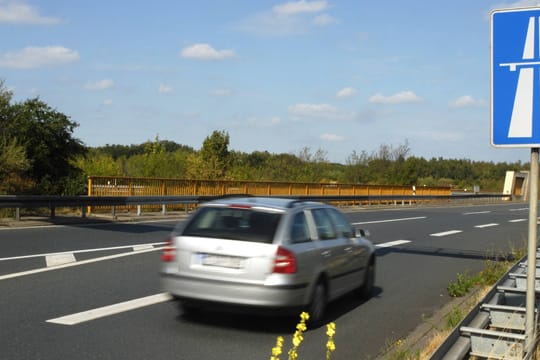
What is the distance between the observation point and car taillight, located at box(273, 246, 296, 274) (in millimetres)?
7070

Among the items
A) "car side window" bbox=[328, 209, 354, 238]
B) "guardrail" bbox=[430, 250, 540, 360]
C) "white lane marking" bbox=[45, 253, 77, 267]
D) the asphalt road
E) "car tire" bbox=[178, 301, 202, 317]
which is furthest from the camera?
"white lane marking" bbox=[45, 253, 77, 267]

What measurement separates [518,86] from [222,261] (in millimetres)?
3532

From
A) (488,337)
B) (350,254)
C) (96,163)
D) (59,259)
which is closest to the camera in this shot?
(488,337)

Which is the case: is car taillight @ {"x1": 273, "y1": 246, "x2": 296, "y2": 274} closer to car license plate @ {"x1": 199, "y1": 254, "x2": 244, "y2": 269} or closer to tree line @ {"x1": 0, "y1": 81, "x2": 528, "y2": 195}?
car license plate @ {"x1": 199, "y1": 254, "x2": 244, "y2": 269}

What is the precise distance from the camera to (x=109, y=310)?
7867 mm

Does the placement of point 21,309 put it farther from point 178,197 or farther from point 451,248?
point 178,197

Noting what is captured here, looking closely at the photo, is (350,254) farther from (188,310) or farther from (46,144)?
(46,144)

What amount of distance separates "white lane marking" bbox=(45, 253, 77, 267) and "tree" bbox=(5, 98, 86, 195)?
13764 millimetres

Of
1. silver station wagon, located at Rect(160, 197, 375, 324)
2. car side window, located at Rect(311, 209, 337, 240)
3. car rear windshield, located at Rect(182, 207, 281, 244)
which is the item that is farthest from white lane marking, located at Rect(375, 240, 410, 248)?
car rear windshield, located at Rect(182, 207, 281, 244)

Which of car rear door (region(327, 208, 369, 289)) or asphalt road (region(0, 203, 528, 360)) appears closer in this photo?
asphalt road (region(0, 203, 528, 360))

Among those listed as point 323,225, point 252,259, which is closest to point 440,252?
point 323,225

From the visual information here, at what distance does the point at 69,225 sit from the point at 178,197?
221 inches

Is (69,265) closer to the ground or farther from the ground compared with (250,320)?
farther from the ground

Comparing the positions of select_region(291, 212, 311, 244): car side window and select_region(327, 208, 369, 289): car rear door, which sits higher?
select_region(291, 212, 311, 244): car side window
